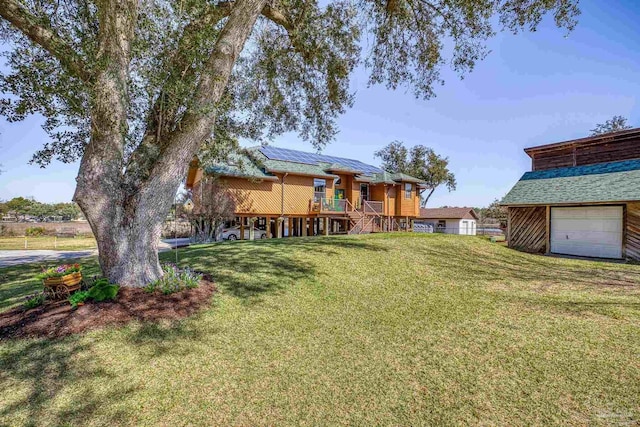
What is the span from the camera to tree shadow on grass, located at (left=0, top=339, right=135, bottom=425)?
9.68 feet

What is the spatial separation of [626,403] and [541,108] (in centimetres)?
1837

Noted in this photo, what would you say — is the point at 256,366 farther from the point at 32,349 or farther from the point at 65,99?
the point at 65,99

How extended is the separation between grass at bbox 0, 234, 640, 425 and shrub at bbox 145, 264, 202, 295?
0.64 m

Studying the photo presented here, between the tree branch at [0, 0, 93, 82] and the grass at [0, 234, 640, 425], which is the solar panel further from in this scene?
the tree branch at [0, 0, 93, 82]

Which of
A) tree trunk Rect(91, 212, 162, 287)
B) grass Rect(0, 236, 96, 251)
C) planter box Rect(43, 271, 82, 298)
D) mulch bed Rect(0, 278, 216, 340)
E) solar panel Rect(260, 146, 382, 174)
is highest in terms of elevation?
solar panel Rect(260, 146, 382, 174)

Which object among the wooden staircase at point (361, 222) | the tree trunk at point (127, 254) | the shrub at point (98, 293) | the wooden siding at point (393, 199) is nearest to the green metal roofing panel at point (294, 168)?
the wooden staircase at point (361, 222)

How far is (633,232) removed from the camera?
12.5 meters

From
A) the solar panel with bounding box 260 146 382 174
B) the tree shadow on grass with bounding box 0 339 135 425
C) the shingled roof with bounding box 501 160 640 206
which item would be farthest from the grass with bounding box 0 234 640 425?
the solar panel with bounding box 260 146 382 174

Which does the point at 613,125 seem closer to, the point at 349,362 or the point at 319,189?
the point at 319,189

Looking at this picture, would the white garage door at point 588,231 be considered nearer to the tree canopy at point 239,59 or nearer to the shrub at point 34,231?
the tree canopy at point 239,59

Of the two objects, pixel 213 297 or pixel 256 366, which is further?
pixel 213 297

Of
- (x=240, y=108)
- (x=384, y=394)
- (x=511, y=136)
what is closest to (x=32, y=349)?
(x=384, y=394)

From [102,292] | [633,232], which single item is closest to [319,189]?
[633,232]

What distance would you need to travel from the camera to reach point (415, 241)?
12.7m
